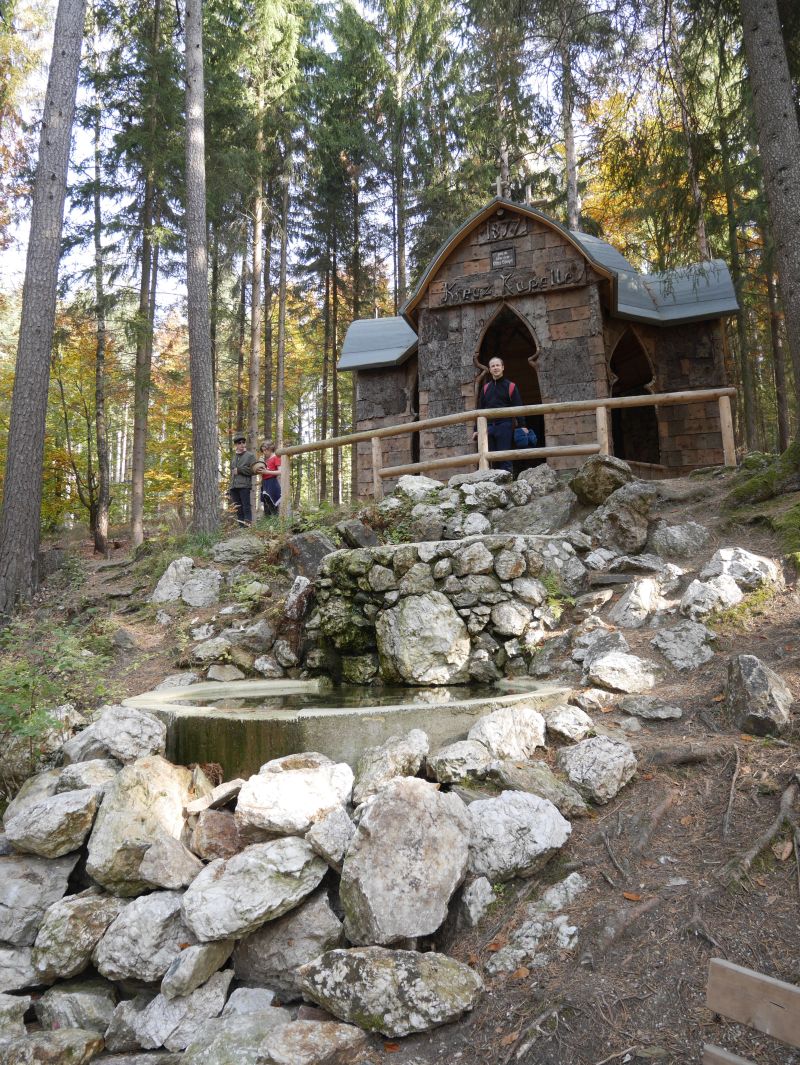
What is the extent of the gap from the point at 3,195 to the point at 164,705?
17248mm

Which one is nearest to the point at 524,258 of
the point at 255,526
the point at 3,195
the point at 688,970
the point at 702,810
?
the point at 255,526

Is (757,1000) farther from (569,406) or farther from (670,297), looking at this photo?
(670,297)

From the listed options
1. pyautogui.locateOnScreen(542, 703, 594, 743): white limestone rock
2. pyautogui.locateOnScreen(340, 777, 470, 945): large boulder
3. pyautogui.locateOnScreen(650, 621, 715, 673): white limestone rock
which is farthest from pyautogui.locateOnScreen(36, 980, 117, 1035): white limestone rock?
pyautogui.locateOnScreen(650, 621, 715, 673): white limestone rock

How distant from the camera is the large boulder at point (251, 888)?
3521 mm

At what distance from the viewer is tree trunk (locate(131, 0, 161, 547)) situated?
1652 centimetres

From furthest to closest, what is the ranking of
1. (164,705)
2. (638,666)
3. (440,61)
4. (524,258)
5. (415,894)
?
(440,61) < (524,258) < (164,705) < (638,666) < (415,894)

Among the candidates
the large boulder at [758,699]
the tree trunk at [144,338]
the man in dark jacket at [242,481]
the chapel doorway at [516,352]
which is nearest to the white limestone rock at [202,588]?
the man in dark jacket at [242,481]

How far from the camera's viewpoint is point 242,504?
12.1m

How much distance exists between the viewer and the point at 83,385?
18328 millimetres

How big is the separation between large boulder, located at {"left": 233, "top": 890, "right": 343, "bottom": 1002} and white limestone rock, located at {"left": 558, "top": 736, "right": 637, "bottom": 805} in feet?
4.88

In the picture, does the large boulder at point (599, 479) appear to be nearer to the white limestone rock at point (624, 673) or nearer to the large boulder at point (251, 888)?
the white limestone rock at point (624, 673)

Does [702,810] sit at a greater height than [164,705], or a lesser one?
lesser

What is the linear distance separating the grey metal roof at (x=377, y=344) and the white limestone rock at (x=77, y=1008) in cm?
1207

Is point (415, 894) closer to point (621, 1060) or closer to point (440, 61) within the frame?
point (621, 1060)
